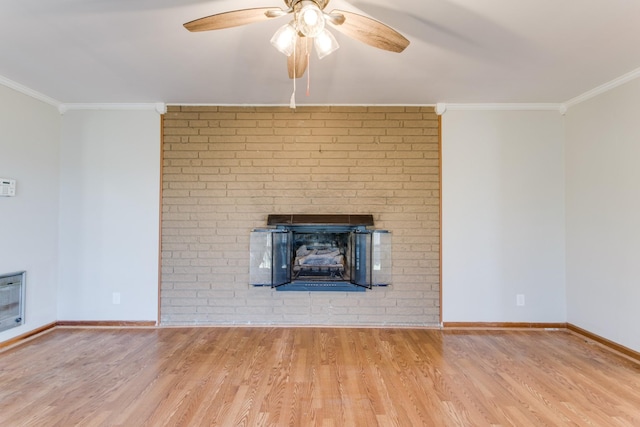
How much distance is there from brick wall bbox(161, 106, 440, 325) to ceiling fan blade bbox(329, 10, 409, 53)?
1.72 meters

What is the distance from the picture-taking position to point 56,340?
310cm

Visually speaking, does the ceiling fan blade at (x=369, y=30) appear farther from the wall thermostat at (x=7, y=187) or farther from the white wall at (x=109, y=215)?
the wall thermostat at (x=7, y=187)

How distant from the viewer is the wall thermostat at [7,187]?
9.44 feet

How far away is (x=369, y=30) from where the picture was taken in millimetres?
1728

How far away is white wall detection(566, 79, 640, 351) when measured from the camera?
2.78m

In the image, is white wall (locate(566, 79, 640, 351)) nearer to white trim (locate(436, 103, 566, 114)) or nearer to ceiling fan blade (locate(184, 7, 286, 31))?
white trim (locate(436, 103, 566, 114))

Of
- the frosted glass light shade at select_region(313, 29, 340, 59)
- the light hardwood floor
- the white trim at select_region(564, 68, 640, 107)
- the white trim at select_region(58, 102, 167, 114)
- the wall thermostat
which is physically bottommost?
the light hardwood floor

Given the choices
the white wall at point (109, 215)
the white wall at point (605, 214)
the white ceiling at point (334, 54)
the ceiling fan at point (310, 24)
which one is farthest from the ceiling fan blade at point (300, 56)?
the white wall at point (605, 214)

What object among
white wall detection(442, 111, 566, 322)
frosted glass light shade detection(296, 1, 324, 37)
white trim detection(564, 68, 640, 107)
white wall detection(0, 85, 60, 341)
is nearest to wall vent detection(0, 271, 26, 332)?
white wall detection(0, 85, 60, 341)

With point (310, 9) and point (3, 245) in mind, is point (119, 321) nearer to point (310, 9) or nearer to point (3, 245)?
point (3, 245)

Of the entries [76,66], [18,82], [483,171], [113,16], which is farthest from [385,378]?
[18,82]

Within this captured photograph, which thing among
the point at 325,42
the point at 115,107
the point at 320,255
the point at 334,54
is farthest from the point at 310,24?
the point at 115,107

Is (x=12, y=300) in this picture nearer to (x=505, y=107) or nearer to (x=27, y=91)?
(x=27, y=91)

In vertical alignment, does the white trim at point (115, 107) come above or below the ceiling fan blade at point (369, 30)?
above
